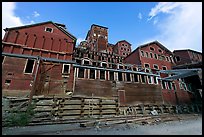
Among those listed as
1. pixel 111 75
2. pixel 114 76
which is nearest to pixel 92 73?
pixel 111 75

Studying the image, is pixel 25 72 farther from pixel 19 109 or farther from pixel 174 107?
pixel 174 107

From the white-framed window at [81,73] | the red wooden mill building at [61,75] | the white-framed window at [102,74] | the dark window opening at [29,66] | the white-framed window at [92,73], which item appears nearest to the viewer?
the red wooden mill building at [61,75]

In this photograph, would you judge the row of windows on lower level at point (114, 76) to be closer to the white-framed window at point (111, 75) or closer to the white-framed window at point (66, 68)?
the white-framed window at point (111, 75)

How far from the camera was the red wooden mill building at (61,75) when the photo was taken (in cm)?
1405

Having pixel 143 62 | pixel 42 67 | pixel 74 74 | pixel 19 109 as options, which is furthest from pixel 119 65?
pixel 19 109

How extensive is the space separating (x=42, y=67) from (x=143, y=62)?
60.0 ft

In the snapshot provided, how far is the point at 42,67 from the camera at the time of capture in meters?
14.6

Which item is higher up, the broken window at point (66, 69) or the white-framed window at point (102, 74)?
the broken window at point (66, 69)

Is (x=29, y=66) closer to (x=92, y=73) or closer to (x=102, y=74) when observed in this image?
(x=92, y=73)

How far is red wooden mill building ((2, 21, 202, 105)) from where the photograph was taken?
14.1 metres

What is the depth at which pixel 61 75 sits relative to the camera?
625 inches

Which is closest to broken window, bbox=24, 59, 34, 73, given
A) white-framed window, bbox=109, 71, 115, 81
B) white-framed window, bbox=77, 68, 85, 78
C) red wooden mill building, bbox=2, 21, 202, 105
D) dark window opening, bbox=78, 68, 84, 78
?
red wooden mill building, bbox=2, 21, 202, 105

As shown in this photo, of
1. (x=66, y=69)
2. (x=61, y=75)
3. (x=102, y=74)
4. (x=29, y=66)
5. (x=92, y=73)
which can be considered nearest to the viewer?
(x=29, y=66)

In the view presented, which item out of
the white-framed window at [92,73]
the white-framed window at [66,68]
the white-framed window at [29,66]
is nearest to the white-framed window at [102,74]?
A: the white-framed window at [92,73]
